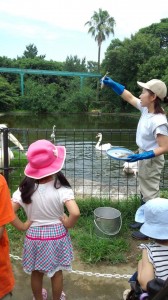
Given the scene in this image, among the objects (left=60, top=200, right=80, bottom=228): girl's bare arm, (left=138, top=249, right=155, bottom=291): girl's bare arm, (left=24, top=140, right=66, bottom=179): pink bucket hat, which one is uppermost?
(left=24, top=140, right=66, bottom=179): pink bucket hat

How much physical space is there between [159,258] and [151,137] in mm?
1566

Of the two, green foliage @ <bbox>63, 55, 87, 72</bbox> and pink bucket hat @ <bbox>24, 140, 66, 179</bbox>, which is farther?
green foliage @ <bbox>63, 55, 87, 72</bbox>

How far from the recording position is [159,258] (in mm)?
1725

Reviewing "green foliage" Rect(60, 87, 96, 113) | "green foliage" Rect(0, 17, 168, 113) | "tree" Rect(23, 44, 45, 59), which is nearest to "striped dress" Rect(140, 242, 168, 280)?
"green foliage" Rect(0, 17, 168, 113)

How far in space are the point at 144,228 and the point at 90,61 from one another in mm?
54697

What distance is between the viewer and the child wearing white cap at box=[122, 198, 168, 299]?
167 centimetres

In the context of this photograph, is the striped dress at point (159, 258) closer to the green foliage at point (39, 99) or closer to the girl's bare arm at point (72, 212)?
the girl's bare arm at point (72, 212)

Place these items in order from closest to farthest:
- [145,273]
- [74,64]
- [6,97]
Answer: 1. [145,273]
2. [6,97]
3. [74,64]

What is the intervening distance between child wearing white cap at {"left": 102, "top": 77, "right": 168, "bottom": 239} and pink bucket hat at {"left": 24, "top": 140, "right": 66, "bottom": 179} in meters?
1.19

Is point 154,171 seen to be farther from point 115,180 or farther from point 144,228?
point 115,180

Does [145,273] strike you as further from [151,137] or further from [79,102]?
[79,102]

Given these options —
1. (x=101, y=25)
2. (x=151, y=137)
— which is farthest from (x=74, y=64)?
(x=151, y=137)

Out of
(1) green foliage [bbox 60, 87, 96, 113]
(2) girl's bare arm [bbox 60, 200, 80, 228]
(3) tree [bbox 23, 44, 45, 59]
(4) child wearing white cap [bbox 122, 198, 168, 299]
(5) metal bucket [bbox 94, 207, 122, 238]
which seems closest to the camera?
(4) child wearing white cap [bbox 122, 198, 168, 299]

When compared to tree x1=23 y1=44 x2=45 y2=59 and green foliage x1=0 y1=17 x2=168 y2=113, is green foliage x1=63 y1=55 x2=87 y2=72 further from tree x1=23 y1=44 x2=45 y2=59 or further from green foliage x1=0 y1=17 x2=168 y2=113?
tree x1=23 y1=44 x2=45 y2=59
